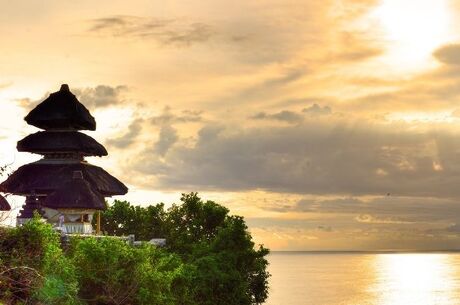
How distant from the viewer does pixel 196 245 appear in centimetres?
6150

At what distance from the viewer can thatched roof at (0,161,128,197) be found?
53938 mm

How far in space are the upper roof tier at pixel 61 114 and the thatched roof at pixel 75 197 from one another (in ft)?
16.8

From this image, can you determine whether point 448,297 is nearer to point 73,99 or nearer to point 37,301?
point 73,99

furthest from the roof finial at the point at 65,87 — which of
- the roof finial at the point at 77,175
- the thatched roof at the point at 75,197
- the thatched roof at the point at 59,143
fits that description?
the thatched roof at the point at 75,197

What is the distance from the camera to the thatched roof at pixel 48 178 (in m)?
53.9

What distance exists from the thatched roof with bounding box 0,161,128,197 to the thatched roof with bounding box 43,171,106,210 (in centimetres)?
82

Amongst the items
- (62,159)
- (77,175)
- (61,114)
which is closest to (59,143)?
(62,159)

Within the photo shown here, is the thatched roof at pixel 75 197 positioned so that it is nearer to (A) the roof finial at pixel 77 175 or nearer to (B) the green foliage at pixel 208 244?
(A) the roof finial at pixel 77 175

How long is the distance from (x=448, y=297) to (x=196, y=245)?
5522 inches

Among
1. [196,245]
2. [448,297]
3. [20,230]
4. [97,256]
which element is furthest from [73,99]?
[448,297]

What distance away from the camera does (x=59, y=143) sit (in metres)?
55.8

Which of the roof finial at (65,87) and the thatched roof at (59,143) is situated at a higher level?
the roof finial at (65,87)

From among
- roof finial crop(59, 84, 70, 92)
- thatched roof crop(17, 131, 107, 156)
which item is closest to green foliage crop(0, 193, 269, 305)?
thatched roof crop(17, 131, 107, 156)

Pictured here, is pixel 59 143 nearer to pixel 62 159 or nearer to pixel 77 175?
pixel 62 159
